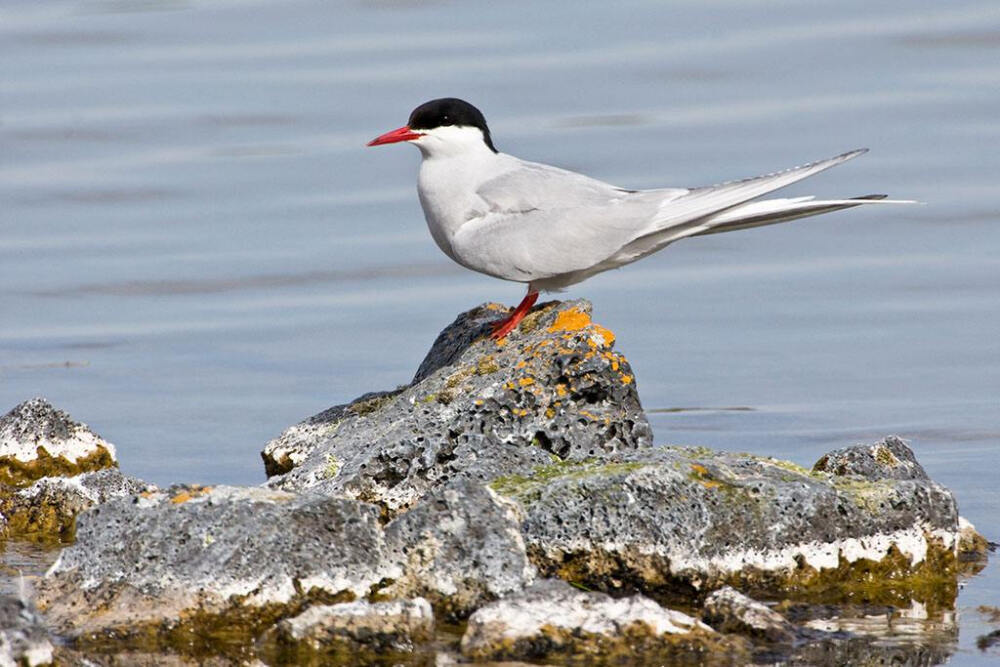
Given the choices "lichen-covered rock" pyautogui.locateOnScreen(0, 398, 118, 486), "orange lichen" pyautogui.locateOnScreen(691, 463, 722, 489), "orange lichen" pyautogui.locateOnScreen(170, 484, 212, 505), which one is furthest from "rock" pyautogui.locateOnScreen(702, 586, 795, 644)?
"lichen-covered rock" pyautogui.locateOnScreen(0, 398, 118, 486)

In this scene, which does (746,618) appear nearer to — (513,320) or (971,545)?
(971,545)

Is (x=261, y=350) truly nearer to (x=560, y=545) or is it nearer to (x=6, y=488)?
(x=6, y=488)

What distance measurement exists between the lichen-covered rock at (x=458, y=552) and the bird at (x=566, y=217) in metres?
1.62

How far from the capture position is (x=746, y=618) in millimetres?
4293

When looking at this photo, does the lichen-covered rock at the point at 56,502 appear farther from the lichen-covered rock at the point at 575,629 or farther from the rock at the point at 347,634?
the lichen-covered rock at the point at 575,629

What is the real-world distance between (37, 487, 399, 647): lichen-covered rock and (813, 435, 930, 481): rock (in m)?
1.67

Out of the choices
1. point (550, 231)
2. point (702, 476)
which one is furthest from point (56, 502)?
point (702, 476)

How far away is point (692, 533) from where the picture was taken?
4.62m

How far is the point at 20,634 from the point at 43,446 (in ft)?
6.59

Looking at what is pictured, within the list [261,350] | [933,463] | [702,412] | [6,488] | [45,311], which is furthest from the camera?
[45,311]

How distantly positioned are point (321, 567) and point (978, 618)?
167 centimetres

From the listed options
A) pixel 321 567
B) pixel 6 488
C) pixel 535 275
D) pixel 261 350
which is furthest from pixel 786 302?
pixel 321 567

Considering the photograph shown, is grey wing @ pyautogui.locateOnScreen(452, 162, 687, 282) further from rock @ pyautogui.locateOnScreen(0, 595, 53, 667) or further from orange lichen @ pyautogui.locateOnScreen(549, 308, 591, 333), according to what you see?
rock @ pyautogui.locateOnScreen(0, 595, 53, 667)

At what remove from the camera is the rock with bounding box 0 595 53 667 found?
13.2 feet
